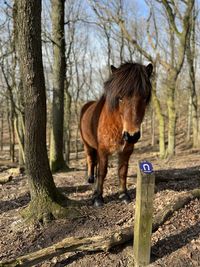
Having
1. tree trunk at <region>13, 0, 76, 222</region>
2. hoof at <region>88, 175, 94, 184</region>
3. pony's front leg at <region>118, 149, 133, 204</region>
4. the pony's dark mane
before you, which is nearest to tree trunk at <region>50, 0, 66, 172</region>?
hoof at <region>88, 175, 94, 184</region>

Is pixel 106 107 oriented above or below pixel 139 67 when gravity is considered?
below

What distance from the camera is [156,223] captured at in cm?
386

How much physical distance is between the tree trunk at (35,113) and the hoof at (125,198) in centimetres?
102

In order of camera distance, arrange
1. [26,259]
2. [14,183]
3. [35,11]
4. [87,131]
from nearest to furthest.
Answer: [26,259]
[35,11]
[87,131]
[14,183]

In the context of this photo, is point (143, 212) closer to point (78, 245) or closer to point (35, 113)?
point (78, 245)

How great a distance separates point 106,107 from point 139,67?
0.84m

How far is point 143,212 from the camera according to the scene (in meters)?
3.22

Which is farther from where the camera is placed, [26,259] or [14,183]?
[14,183]

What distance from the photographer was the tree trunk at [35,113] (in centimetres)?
417

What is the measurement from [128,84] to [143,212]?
1.83 metres

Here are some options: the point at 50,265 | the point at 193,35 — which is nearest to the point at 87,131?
the point at 50,265

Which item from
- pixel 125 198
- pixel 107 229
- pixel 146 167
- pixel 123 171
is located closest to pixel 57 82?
pixel 123 171

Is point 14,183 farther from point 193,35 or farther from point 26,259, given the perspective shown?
point 193,35

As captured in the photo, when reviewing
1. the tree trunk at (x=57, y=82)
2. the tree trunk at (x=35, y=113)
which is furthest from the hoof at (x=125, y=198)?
the tree trunk at (x=57, y=82)
